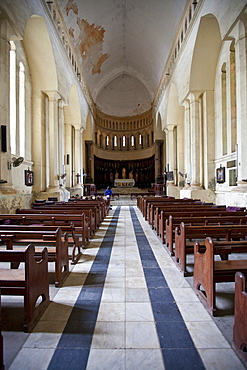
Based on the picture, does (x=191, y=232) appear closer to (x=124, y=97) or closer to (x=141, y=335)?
(x=141, y=335)

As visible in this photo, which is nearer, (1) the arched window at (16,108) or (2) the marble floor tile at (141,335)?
(2) the marble floor tile at (141,335)

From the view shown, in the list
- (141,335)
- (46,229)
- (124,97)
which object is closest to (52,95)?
(46,229)

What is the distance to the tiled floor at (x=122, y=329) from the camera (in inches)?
75.6

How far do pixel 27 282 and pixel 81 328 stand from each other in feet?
2.30

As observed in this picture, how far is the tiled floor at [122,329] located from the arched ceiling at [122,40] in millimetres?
15004

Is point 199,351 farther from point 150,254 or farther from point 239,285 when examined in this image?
point 150,254

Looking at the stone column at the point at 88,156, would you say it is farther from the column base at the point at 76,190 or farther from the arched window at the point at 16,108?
the arched window at the point at 16,108

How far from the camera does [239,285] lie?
1.95 metres

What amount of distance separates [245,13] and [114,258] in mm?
8632

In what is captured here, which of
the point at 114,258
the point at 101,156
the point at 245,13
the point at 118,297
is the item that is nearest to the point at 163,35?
the point at 245,13

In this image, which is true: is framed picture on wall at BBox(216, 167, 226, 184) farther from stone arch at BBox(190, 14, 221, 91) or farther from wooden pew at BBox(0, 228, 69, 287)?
Result: wooden pew at BBox(0, 228, 69, 287)

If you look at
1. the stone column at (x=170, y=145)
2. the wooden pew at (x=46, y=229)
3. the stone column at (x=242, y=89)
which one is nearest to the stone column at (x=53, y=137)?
the wooden pew at (x=46, y=229)

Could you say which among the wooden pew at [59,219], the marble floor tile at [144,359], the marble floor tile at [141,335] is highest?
the wooden pew at [59,219]

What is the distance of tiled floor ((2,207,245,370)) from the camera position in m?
1.92
